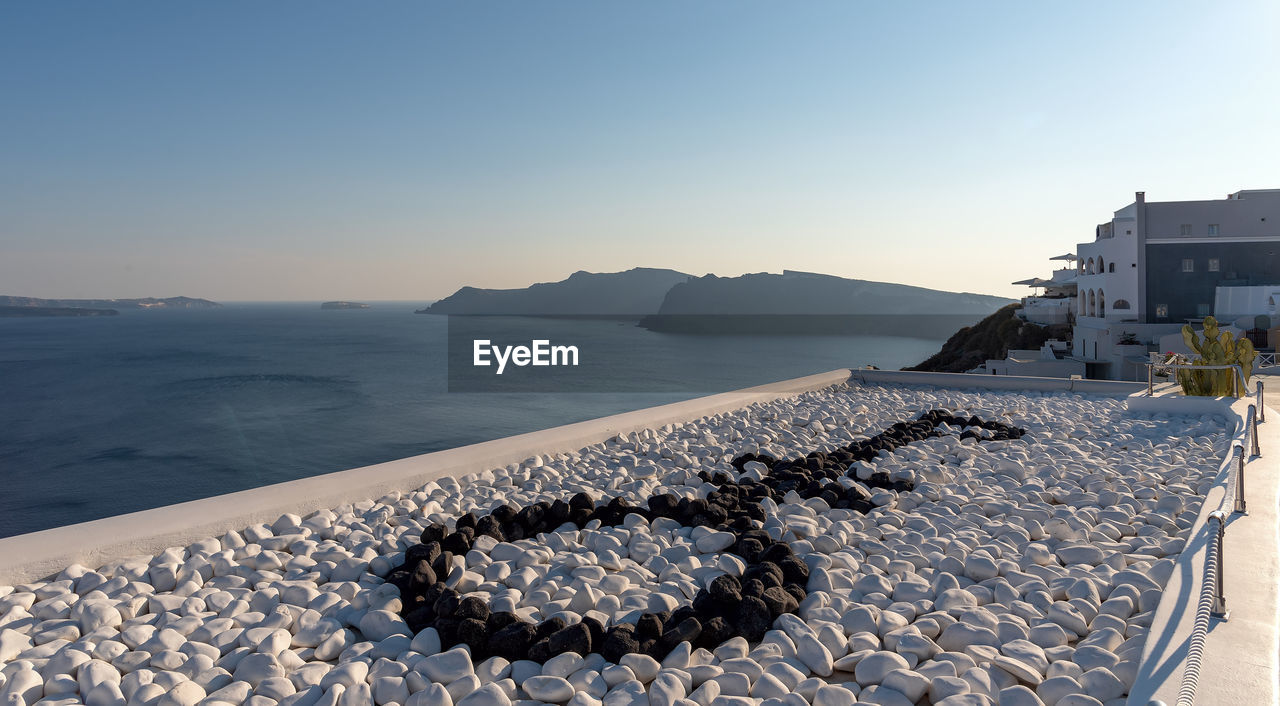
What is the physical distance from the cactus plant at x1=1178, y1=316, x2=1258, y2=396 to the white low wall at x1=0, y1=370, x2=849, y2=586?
556 centimetres

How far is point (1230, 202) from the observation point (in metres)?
23.2

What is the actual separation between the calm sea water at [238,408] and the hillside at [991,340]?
12379 millimetres

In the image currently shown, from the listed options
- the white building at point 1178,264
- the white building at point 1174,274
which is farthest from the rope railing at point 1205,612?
the white building at point 1178,264

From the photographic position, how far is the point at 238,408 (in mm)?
37000

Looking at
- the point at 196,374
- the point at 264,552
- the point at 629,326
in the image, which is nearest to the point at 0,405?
the point at 196,374

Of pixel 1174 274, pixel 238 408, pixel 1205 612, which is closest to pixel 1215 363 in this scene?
pixel 1205 612

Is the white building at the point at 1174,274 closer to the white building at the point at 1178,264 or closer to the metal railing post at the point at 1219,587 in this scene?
the white building at the point at 1178,264

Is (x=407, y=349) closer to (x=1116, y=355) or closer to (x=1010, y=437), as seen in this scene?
(x=1116, y=355)

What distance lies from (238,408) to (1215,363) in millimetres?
40241

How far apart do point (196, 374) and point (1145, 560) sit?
186ft

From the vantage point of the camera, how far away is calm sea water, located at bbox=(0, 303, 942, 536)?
78.3ft

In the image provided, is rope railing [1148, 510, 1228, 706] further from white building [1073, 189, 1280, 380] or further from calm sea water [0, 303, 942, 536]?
calm sea water [0, 303, 942, 536]

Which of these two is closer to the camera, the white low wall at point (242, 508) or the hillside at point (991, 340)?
the white low wall at point (242, 508)

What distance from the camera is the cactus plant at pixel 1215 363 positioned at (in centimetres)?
663
